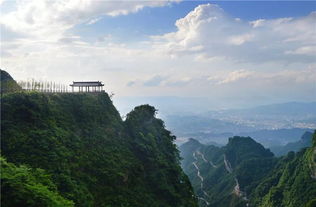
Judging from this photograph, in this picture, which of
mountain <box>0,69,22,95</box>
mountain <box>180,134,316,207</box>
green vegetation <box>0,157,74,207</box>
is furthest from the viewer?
mountain <box>180,134,316,207</box>

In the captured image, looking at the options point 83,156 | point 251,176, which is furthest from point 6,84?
point 251,176

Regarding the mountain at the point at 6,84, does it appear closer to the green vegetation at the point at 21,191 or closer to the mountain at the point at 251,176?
the green vegetation at the point at 21,191

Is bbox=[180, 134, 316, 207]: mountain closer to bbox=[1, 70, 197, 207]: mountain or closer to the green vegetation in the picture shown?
bbox=[1, 70, 197, 207]: mountain

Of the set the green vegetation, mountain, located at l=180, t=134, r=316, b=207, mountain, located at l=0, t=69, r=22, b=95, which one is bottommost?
mountain, located at l=180, t=134, r=316, b=207

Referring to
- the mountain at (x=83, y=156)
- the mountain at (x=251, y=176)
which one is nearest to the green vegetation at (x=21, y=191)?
the mountain at (x=83, y=156)

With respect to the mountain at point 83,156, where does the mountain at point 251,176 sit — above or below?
below

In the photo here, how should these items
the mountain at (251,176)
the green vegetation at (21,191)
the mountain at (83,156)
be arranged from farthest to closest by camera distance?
the mountain at (251,176) → the mountain at (83,156) → the green vegetation at (21,191)

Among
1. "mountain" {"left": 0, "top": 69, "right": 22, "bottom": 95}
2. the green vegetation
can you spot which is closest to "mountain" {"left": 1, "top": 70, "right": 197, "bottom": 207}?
the green vegetation

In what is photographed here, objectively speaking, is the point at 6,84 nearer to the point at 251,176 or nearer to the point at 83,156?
the point at 83,156
